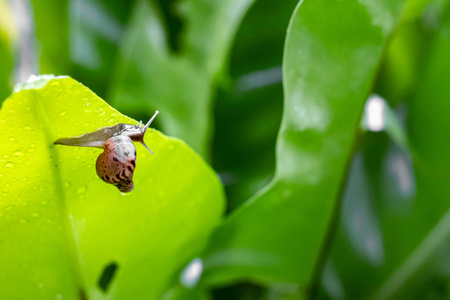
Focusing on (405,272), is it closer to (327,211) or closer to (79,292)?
(327,211)

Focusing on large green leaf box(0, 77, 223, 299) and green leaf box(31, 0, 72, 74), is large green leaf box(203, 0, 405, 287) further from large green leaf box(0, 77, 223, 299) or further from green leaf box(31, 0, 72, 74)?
green leaf box(31, 0, 72, 74)

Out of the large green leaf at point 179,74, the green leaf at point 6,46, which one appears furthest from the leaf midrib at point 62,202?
the green leaf at point 6,46

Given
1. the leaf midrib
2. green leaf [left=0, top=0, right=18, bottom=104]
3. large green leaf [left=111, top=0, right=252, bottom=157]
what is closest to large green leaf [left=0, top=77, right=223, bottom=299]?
the leaf midrib

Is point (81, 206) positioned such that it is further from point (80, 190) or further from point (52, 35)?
point (52, 35)

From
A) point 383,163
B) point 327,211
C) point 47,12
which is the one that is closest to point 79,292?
point 327,211

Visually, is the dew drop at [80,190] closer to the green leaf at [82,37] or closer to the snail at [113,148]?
the snail at [113,148]

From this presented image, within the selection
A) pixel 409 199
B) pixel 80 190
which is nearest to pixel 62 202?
pixel 80 190
